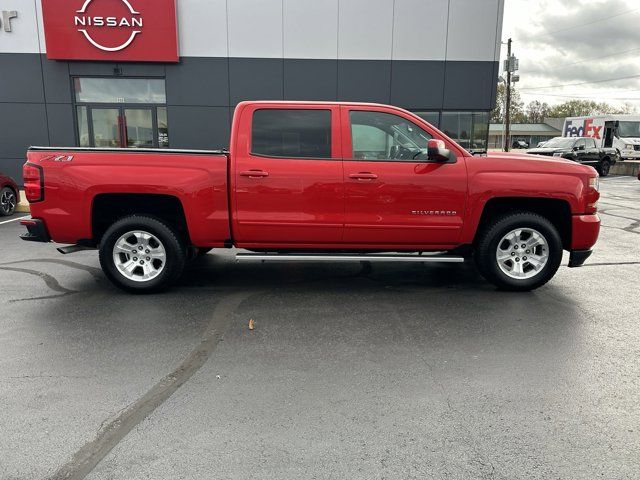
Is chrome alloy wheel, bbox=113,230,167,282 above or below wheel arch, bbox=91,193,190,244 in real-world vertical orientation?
below

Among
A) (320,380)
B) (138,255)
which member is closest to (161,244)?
(138,255)

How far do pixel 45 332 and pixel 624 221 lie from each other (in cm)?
1131

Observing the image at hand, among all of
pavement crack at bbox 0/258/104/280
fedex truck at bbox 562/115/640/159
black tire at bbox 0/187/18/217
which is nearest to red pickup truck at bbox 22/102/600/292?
pavement crack at bbox 0/258/104/280

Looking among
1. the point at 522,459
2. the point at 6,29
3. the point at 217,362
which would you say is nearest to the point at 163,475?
the point at 217,362

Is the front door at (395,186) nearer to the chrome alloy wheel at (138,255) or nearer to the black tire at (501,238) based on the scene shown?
the black tire at (501,238)

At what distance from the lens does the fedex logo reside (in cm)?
2959

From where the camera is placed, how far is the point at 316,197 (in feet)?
17.0

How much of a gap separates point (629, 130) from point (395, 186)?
30.6 metres

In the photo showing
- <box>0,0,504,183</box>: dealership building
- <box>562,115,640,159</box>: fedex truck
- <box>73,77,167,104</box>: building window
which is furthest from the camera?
<box>562,115,640,159</box>: fedex truck

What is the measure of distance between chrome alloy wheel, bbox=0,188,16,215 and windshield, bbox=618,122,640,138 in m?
31.2

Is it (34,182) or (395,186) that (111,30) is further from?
(395,186)

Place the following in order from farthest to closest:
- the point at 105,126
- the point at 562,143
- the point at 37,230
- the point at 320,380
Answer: the point at 562,143 < the point at 105,126 < the point at 37,230 < the point at 320,380

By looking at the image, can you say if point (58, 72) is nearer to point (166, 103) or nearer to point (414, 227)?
point (166, 103)

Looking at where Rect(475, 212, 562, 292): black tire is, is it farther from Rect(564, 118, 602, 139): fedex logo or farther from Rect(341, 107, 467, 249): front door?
Rect(564, 118, 602, 139): fedex logo
